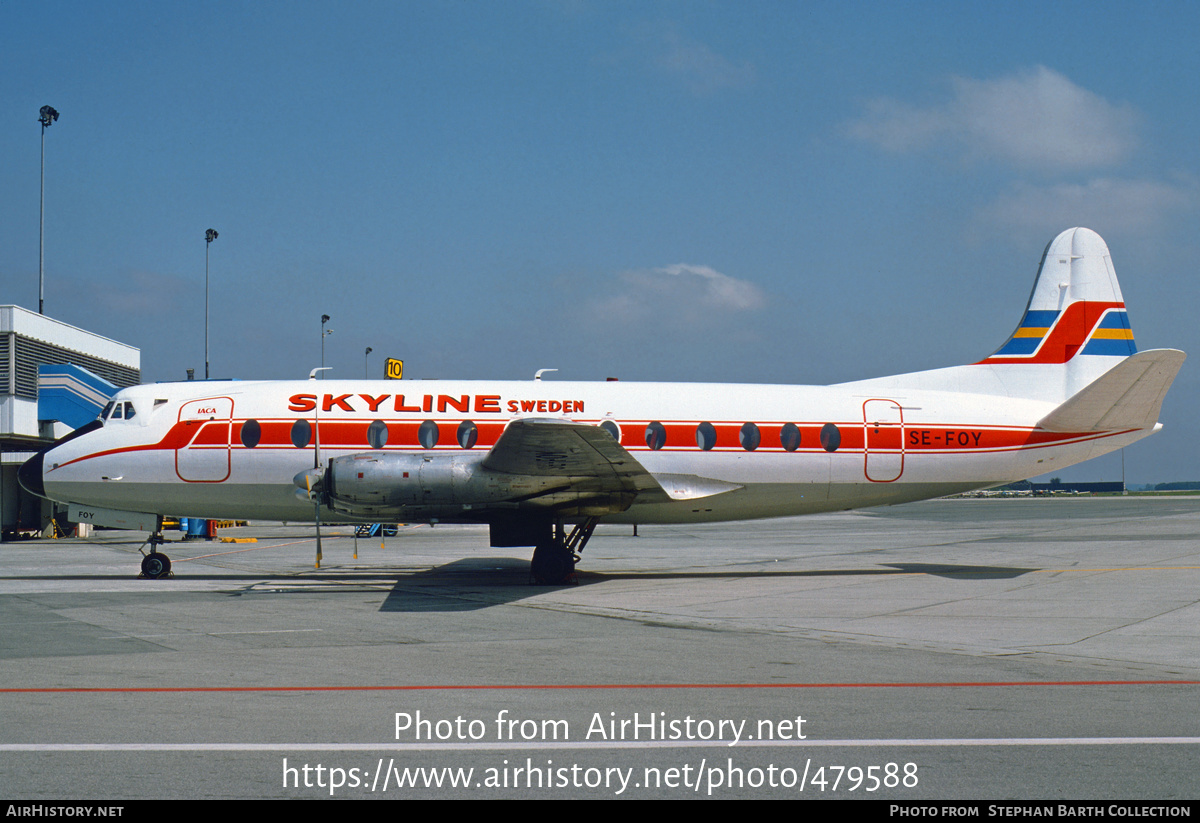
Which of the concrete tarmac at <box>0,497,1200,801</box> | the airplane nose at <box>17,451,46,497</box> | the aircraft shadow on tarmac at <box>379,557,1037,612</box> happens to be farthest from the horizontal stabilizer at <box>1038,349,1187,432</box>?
the airplane nose at <box>17,451,46,497</box>

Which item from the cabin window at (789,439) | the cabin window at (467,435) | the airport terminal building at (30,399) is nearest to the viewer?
the cabin window at (467,435)

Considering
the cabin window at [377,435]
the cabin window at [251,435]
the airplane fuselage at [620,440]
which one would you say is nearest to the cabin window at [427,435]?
the airplane fuselage at [620,440]

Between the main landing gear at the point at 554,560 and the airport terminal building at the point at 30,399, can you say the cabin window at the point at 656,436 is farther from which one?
the airport terminal building at the point at 30,399

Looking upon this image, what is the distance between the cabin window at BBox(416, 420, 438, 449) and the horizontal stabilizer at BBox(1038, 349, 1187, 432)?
11809 mm

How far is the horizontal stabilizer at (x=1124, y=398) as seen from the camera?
1591 cm

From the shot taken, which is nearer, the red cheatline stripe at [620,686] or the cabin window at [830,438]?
the red cheatline stripe at [620,686]

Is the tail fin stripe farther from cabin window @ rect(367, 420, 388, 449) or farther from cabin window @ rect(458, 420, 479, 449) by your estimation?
cabin window @ rect(367, 420, 388, 449)

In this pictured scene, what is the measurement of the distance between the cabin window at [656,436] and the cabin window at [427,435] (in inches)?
158

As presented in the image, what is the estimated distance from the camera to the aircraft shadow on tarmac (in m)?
14.2

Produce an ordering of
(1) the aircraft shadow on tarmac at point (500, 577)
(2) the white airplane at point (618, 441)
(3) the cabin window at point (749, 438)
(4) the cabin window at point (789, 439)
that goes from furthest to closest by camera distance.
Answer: (4) the cabin window at point (789, 439) → (3) the cabin window at point (749, 438) → (2) the white airplane at point (618, 441) → (1) the aircraft shadow on tarmac at point (500, 577)

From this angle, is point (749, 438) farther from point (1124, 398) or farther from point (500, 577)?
point (1124, 398)

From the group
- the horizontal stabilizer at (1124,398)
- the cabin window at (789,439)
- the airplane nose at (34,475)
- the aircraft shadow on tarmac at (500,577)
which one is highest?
the horizontal stabilizer at (1124,398)
